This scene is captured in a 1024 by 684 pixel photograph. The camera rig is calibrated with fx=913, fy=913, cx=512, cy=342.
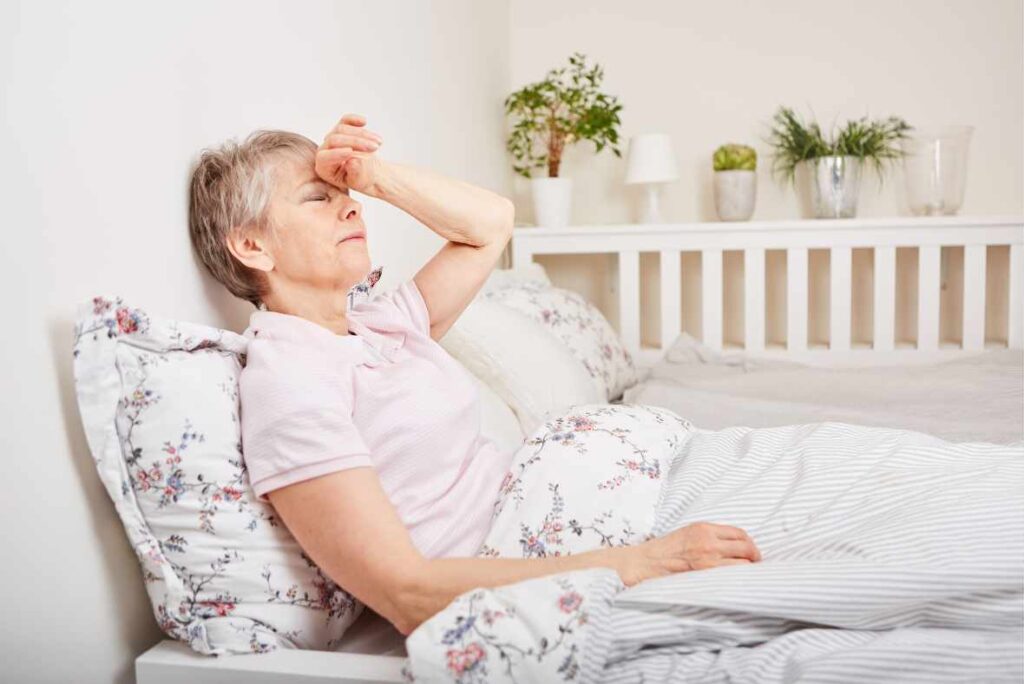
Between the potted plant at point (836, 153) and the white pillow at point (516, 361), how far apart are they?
1.38 metres

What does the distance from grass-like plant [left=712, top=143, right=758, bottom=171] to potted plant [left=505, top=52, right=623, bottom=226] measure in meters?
0.33

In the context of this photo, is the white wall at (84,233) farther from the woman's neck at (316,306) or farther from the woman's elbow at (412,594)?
the woman's elbow at (412,594)

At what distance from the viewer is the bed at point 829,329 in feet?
6.59

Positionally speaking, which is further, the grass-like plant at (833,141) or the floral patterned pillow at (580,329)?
the grass-like plant at (833,141)

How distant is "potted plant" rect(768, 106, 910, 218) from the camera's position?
2.88 meters

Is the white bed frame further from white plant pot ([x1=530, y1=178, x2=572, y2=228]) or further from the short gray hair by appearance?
the short gray hair

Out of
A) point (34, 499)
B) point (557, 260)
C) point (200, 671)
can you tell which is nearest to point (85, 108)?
point (34, 499)

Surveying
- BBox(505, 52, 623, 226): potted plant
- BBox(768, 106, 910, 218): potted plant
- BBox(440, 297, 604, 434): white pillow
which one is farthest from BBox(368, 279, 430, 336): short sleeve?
BBox(768, 106, 910, 218): potted plant

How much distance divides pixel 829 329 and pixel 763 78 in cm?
89

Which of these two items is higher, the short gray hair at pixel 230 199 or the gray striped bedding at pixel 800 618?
the short gray hair at pixel 230 199

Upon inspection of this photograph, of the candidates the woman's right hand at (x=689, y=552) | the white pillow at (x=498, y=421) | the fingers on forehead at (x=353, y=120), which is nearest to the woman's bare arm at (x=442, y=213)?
the fingers on forehead at (x=353, y=120)

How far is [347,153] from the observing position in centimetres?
116

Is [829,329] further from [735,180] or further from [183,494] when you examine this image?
[183,494]

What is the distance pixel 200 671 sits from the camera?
90 cm
